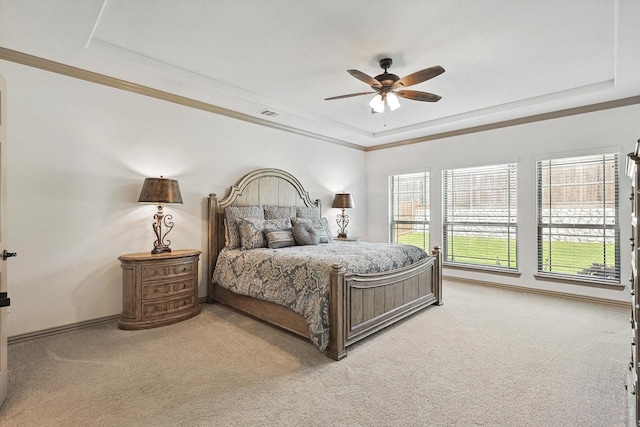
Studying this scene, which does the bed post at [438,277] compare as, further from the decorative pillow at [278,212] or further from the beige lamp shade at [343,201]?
the decorative pillow at [278,212]

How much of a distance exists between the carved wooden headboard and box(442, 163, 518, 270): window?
7.92 ft

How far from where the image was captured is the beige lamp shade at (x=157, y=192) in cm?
333

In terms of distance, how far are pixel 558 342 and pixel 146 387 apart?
3504 mm

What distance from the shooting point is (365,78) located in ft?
9.46

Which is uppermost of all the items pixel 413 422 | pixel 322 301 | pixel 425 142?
pixel 425 142

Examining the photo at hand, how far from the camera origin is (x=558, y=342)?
288cm

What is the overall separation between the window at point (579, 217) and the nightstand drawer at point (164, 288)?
492 centimetres

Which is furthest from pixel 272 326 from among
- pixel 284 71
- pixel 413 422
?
pixel 284 71

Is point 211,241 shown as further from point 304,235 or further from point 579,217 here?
point 579,217

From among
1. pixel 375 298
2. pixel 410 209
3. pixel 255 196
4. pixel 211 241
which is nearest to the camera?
pixel 375 298

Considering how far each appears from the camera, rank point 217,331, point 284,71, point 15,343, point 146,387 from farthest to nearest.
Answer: point 284,71, point 217,331, point 15,343, point 146,387

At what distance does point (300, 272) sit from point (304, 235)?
1.31m

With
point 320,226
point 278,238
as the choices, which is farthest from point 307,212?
point 278,238

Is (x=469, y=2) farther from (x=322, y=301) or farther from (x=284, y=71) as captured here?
(x=322, y=301)
